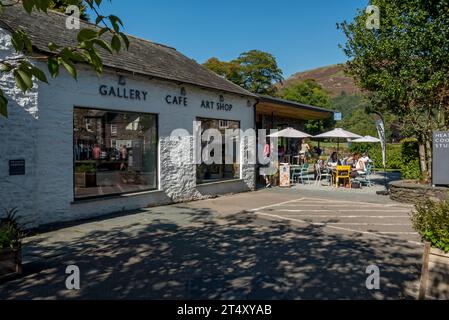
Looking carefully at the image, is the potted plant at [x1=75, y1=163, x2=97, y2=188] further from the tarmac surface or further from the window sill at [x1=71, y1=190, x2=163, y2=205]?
the tarmac surface

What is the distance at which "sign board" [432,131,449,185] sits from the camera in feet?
34.0

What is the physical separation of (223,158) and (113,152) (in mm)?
4967

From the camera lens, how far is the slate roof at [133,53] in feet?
27.4

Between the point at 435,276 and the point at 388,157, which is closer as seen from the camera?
the point at 435,276

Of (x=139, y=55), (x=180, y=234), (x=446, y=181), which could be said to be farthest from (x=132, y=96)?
(x=446, y=181)

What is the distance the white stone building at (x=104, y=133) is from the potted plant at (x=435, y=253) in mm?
6743

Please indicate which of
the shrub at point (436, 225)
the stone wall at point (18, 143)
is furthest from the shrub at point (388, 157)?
the stone wall at point (18, 143)

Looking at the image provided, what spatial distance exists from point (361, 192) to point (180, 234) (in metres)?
8.83

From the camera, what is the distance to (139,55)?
36.9ft

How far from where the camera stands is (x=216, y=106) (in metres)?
12.6

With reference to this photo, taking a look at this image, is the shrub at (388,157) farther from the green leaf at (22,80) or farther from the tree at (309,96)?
the tree at (309,96)

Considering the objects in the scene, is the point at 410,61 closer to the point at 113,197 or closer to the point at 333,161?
the point at 333,161

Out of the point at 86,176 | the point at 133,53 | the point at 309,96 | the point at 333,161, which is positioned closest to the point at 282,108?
the point at 333,161
